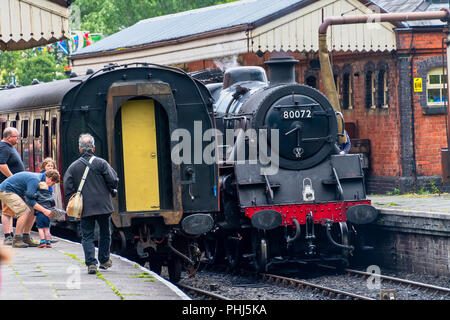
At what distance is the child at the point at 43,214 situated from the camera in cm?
1230

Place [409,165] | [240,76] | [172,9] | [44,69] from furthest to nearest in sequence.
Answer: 1. [172,9]
2. [44,69]
3. [409,165]
4. [240,76]

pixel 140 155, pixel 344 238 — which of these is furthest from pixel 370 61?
pixel 140 155

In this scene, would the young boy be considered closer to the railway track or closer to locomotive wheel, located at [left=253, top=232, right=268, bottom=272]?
the railway track

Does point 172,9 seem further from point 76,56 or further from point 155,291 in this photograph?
point 155,291

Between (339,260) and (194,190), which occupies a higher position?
(194,190)

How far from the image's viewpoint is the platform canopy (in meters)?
11.9

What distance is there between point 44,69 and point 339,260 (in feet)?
83.7

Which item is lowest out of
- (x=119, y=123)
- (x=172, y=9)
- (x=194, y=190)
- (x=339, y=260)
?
(x=339, y=260)

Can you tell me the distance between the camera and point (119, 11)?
149ft

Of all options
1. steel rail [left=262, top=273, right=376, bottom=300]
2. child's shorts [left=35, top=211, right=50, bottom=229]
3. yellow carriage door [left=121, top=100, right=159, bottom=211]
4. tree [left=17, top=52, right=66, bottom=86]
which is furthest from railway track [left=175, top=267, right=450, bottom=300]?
tree [left=17, top=52, right=66, bottom=86]

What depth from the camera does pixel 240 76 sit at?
51.9 feet

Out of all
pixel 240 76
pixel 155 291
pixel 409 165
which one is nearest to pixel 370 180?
pixel 409 165

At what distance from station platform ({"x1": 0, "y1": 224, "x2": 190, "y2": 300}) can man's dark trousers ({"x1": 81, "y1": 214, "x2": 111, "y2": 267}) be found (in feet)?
0.59

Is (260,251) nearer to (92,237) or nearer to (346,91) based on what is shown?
(92,237)
